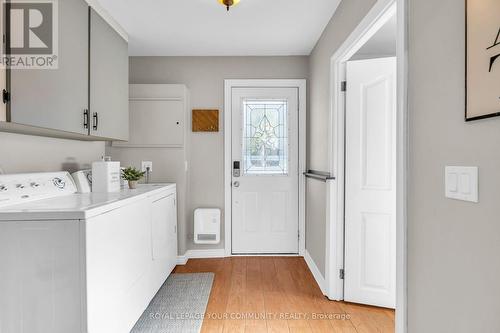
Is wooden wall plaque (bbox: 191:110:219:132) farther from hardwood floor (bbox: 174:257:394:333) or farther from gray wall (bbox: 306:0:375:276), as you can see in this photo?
hardwood floor (bbox: 174:257:394:333)

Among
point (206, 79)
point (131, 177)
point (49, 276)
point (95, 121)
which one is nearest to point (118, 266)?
point (49, 276)

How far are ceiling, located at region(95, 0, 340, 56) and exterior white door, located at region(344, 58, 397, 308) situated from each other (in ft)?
2.04

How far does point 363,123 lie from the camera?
2.28m

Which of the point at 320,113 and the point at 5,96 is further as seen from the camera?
the point at 320,113

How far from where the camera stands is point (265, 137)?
3383mm

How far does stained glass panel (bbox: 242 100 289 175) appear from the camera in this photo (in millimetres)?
3381

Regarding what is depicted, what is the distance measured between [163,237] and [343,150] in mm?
1716
